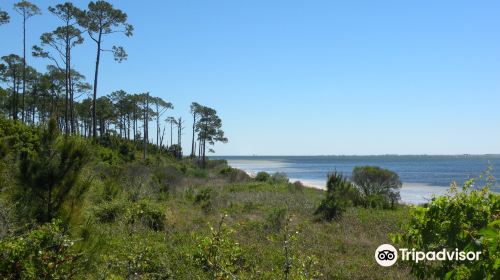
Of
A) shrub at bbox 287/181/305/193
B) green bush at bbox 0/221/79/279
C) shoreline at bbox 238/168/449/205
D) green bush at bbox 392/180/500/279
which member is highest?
green bush at bbox 392/180/500/279

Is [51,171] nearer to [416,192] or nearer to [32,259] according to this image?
[32,259]

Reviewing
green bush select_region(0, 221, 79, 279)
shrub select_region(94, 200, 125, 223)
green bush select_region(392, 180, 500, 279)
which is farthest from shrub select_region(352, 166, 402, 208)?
green bush select_region(392, 180, 500, 279)

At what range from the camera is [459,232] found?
2.38 m

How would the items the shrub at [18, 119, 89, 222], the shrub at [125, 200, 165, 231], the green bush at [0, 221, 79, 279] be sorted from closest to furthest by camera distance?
the green bush at [0, 221, 79, 279] → the shrub at [18, 119, 89, 222] → the shrub at [125, 200, 165, 231]

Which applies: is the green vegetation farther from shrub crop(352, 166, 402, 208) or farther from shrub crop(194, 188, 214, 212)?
shrub crop(352, 166, 402, 208)

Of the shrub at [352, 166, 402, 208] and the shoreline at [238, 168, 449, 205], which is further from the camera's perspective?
the shoreline at [238, 168, 449, 205]

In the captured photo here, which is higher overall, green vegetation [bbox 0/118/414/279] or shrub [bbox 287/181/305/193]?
green vegetation [bbox 0/118/414/279]

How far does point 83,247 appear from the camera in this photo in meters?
6.00

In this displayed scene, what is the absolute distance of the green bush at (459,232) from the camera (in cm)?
226

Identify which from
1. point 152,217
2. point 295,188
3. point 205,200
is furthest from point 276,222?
point 295,188

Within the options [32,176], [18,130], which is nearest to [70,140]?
[32,176]

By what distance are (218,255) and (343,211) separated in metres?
12.8

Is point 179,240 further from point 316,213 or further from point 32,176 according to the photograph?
point 316,213

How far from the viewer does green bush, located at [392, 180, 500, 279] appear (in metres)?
2.26
